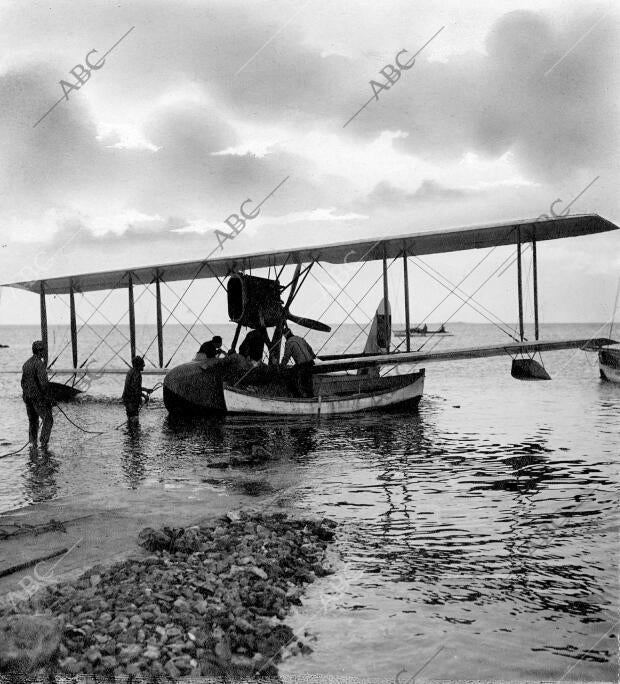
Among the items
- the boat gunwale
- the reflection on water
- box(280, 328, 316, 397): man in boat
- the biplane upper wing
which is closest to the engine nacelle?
box(280, 328, 316, 397): man in boat

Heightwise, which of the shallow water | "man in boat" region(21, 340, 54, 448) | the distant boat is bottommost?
the shallow water

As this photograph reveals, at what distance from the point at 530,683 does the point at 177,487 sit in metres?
6.17

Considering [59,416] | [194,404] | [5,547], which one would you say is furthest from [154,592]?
[59,416]

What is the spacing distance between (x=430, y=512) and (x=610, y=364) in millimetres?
26564

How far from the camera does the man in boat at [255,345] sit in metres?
17.9

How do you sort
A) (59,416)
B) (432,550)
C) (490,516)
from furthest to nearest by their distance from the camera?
(59,416) < (490,516) < (432,550)

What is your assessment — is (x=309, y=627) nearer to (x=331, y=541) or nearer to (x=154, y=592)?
(x=154, y=592)

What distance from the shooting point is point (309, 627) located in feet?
15.0

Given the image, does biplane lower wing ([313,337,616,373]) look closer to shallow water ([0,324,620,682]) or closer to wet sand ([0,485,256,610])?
shallow water ([0,324,620,682])

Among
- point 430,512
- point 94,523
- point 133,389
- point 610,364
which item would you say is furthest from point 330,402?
point 610,364

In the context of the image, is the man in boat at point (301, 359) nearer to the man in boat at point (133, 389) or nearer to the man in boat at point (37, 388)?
the man in boat at point (133, 389)

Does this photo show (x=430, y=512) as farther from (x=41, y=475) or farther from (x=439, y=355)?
(x=439, y=355)

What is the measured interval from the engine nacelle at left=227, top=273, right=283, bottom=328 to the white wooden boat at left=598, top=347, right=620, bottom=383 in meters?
20.1

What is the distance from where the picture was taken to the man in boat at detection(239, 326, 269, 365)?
17.9 metres
